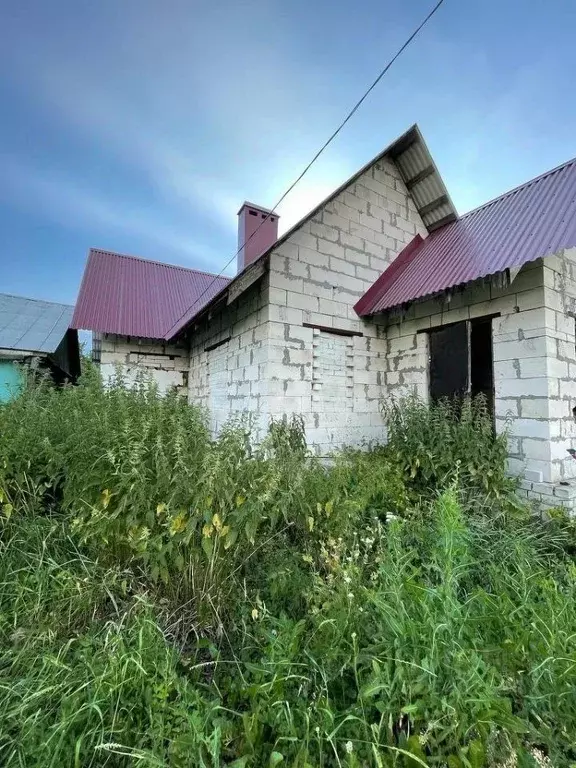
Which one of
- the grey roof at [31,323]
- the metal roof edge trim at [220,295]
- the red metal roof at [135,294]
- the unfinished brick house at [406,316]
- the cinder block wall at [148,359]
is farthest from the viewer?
the grey roof at [31,323]

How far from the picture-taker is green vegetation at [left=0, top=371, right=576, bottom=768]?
153 cm

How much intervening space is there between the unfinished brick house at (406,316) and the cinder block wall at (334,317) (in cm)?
2

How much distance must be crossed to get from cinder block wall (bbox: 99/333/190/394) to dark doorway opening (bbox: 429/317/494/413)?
236 inches

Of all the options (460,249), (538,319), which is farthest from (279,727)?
(460,249)

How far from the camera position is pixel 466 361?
5168 millimetres

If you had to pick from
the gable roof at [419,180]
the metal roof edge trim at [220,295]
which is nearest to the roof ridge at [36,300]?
the metal roof edge trim at [220,295]

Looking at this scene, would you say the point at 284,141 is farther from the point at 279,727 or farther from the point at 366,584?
the point at 279,727

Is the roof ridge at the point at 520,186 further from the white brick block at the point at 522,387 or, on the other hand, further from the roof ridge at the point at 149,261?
the roof ridge at the point at 149,261

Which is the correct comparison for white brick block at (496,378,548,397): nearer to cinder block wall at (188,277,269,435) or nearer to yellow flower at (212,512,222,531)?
cinder block wall at (188,277,269,435)

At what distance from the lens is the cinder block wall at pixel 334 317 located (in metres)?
5.29

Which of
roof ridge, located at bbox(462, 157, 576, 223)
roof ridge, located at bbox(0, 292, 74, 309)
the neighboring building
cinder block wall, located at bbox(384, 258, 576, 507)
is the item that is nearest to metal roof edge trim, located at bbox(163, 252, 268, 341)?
the neighboring building

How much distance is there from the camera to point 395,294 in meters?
5.62

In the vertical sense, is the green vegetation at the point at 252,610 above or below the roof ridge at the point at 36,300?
below

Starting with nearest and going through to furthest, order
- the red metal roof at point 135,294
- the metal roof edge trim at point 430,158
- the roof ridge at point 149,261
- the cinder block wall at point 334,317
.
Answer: the cinder block wall at point 334,317, the metal roof edge trim at point 430,158, the red metal roof at point 135,294, the roof ridge at point 149,261
